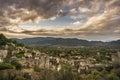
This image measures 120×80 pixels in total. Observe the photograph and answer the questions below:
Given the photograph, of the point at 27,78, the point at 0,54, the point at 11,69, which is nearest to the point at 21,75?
the point at 27,78

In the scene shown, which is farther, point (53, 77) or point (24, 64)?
point (24, 64)

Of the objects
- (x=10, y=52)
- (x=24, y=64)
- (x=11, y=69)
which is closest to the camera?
(x=11, y=69)

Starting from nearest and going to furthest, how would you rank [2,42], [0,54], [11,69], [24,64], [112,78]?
[112,78], [11,69], [24,64], [0,54], [2,42]

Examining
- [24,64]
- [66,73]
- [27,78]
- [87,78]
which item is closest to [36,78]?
[27,78]

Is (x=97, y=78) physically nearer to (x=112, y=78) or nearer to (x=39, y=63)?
(x=112, y=78)

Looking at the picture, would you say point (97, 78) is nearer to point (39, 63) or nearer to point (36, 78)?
point (36, 78)

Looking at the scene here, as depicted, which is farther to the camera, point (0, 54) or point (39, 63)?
point (0, 54)

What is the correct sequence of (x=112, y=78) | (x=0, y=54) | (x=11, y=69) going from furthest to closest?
(x=0, y=54)
(x=11, y=69)
(x=112, y=78)

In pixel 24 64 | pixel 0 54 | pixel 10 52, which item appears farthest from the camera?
pixel 10 52
